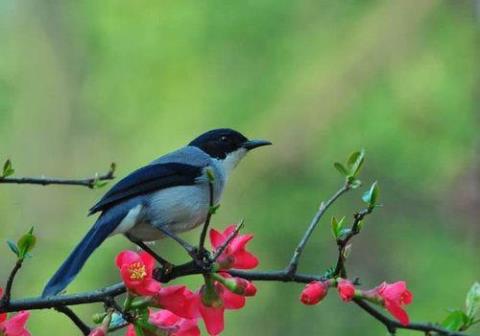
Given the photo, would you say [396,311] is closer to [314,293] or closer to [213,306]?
[314,293]

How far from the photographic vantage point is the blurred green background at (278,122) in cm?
714

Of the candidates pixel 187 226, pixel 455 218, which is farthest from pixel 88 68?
pixel 187 226

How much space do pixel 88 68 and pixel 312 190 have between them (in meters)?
2.23

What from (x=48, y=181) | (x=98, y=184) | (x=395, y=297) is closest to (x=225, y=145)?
(x=98, y=184)

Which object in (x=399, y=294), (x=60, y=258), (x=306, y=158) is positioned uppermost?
(x=399, y=294)

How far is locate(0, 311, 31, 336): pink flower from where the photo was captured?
176 centimetres

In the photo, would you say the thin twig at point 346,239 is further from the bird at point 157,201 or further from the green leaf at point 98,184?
the green leaf at point 98,184

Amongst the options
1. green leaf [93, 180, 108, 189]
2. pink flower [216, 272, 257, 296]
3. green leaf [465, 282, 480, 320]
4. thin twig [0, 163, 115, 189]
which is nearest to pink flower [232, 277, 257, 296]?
pink flower [216, 272, 257, 296]

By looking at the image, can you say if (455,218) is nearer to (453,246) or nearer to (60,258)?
(453,246)

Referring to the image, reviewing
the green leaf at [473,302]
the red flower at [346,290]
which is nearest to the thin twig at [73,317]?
the red flower at [346,290]

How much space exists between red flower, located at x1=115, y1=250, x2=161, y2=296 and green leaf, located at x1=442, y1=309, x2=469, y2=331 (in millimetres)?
539

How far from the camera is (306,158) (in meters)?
7.68

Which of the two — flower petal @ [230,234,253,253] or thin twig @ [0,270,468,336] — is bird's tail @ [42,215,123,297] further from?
flower petal @ [230,234,253,253]

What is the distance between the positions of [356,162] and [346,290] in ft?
0.93
